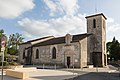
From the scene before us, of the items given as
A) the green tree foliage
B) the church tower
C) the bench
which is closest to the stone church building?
the church tower

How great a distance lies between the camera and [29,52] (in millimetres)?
49469

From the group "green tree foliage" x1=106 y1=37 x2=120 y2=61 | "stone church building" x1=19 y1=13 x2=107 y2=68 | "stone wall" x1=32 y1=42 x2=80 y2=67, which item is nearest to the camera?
"stone wall" x1=32 y1=42 x2=80 y2=67

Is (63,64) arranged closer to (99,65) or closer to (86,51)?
(86,51)

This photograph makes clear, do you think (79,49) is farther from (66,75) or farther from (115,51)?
(115,51)

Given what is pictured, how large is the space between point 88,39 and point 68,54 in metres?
5.67

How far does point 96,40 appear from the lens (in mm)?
43000

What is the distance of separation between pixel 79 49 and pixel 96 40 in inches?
259

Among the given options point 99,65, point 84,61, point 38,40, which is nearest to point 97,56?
point 99,65

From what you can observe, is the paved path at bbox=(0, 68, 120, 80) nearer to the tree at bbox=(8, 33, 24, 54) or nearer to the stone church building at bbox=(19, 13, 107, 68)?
the stone church building at bbox=(19, 13, 107, 68)

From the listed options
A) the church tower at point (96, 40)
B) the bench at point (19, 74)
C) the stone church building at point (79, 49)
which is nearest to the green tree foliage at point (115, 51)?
the stone church building at point (79, 49)

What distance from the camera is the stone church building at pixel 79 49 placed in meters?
38.9

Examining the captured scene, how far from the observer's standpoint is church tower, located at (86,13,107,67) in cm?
4206

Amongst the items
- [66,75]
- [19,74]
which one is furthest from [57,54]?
[19,74]

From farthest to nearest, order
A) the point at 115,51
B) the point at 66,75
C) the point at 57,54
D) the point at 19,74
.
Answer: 1. the point at 115,51
2. the point at 57,54
3. the point at 66,75
4. the point at 19,74
